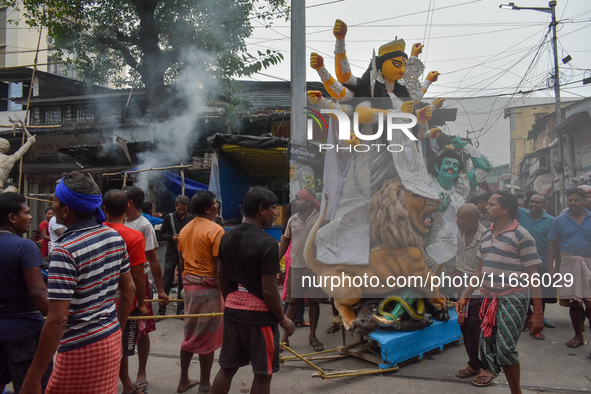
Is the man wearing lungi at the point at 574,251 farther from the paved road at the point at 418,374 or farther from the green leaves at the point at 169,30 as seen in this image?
the green leaves at the point at 169,30

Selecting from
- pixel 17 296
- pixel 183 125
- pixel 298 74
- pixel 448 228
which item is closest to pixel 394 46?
pixel 298 74

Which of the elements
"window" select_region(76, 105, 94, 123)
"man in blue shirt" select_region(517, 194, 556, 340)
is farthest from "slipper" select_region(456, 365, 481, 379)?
"window" select_region(76, 105, 94, 123)

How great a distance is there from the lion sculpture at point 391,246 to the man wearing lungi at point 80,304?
2.67 metres

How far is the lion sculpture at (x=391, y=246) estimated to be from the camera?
14.9 feet

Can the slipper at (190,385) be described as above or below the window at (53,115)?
below

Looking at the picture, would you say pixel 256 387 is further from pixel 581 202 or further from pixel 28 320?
pixel 581 202

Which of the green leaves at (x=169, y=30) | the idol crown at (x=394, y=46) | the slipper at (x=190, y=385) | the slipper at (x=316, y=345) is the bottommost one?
the slipper at (x=190, y=385)

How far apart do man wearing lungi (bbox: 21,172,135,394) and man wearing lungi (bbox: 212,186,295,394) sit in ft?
2.67

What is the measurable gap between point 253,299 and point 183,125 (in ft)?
27.6

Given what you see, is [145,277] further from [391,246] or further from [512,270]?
[512,270]

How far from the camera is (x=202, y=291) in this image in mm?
3863

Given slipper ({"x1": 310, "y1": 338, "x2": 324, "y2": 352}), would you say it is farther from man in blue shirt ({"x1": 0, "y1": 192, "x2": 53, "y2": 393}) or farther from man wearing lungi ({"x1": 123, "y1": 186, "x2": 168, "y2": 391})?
man in blue shirt ({"x1": 0, "y1": 192, "x2": 53, "y2": 393})

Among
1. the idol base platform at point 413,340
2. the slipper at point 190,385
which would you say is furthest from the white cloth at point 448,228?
the slipper at point 190,385

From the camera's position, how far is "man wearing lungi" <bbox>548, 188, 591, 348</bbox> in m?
4.93
